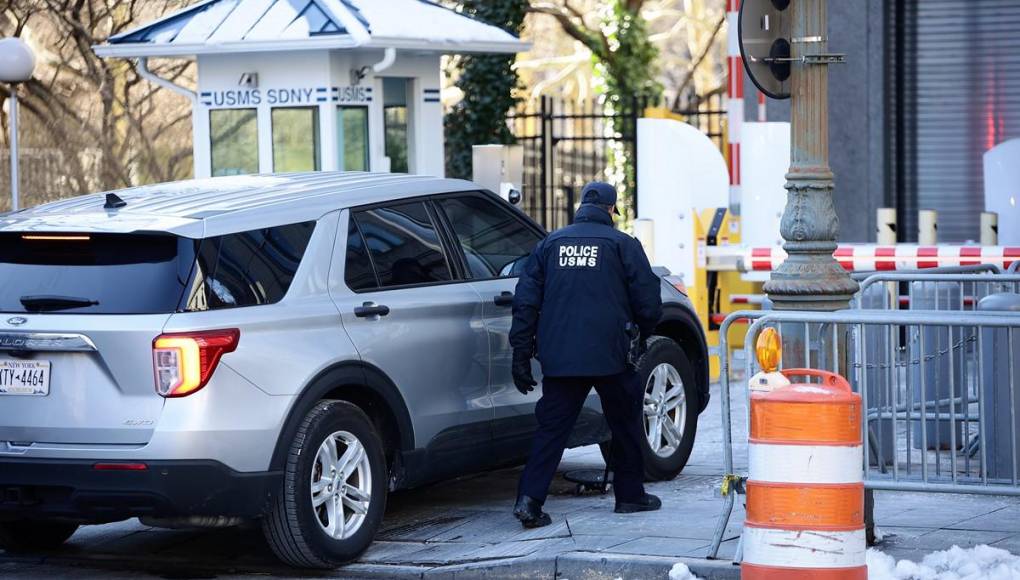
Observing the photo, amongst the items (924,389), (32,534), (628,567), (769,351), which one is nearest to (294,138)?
(32,534)

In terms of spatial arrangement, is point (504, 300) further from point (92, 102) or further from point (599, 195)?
point (92, 102)

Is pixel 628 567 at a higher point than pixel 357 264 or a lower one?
lower

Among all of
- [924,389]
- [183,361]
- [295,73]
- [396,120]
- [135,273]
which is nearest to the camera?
[183,361]

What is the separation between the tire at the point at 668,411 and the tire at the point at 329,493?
1.76 metres

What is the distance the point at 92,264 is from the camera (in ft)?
23.1

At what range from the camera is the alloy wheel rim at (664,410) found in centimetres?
902

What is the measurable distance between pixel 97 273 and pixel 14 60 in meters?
A: 6.65

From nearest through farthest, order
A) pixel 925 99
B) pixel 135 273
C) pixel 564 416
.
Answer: pixel 135 273
pixel 564 416
pixel 925 99

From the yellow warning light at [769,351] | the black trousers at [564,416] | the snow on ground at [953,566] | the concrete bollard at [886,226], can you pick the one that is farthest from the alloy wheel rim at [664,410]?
the concrete bollard at [886,226]

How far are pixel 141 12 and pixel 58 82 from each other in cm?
154

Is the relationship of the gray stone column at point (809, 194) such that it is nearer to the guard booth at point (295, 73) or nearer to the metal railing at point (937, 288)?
the metal railing at point (937, 288)

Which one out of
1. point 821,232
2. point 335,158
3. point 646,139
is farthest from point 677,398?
point 335,158

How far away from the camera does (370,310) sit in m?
7.50

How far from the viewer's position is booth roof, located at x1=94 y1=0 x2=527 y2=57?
1416cm
